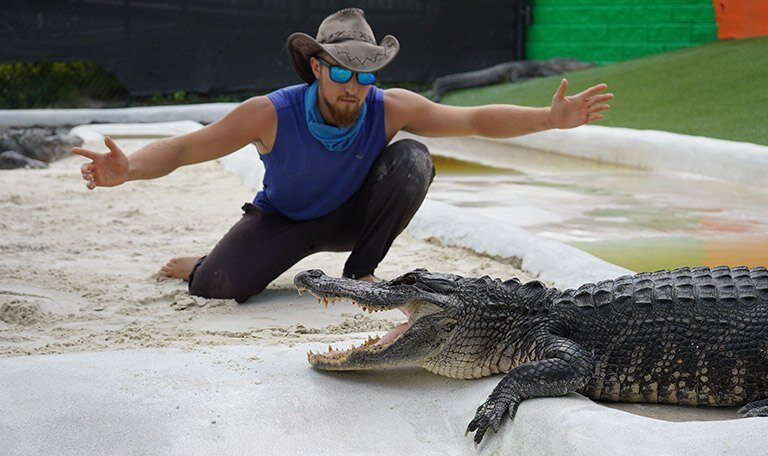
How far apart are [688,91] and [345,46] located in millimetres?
6098

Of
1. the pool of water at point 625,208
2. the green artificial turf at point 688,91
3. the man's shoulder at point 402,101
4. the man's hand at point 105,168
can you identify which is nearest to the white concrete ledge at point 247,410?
the man's hand at point 105,168

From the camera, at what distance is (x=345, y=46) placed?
11.7 feet

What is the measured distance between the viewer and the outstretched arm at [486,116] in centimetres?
350

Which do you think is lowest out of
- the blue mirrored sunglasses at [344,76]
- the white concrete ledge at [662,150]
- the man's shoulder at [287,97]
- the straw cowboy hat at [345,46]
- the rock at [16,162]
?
the rock at [16,162]

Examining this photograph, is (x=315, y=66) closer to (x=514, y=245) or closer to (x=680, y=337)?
(x=514, y=245)

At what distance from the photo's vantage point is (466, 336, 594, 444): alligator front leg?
241 centimetres

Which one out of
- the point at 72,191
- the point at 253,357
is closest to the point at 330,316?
the point at 253,357

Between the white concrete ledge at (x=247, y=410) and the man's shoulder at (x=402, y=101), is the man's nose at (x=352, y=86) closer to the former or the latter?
the man's shoulder at (x=402, y=101)

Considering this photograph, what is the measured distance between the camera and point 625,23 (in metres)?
12.9

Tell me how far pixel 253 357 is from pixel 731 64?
751 cm

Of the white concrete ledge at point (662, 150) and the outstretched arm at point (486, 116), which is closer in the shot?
the outstretched arm at point (486, 116)

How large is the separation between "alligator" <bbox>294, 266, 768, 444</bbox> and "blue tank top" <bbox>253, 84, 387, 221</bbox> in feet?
3.23

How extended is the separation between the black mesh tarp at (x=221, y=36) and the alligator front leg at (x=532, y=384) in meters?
11.0

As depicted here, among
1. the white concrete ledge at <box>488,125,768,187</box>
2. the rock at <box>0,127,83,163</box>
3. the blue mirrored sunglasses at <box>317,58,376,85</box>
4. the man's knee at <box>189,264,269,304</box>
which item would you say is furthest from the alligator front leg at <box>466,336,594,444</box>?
the rock at <box>0,127,83,163</box>
